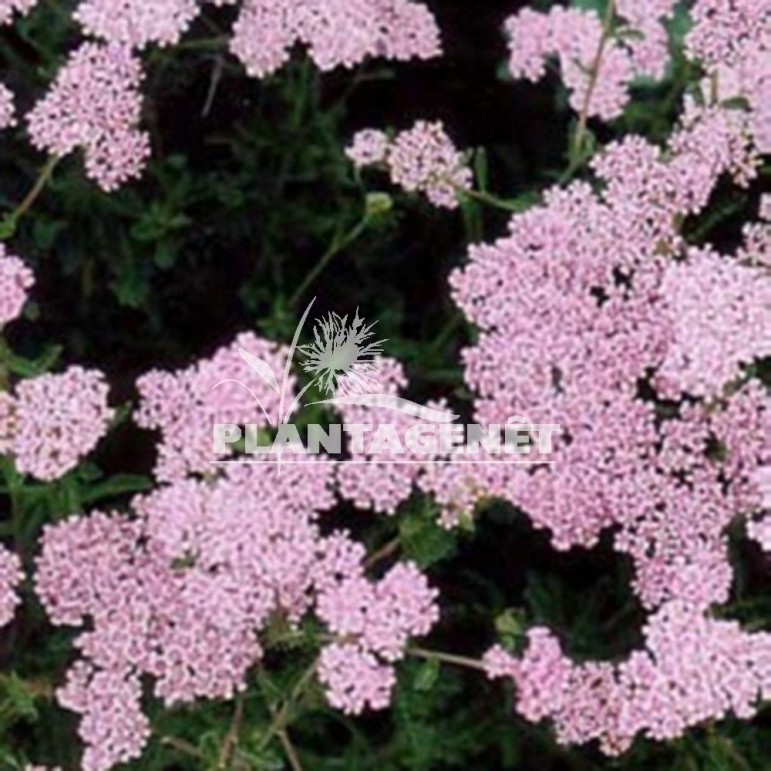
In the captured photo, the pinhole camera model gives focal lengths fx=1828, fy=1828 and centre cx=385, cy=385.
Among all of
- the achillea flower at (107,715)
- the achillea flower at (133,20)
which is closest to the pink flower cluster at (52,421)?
the achillea flower at (107,715)

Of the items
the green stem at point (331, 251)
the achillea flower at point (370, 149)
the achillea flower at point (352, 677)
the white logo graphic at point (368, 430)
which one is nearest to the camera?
the achillea flower at point (352, 677)

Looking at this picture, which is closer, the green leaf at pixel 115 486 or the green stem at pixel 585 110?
the green leaf at pixel 115 486

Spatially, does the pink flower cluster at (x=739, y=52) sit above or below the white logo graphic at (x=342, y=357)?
above

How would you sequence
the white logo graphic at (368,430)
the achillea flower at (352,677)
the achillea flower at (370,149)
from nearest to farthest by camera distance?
1. the achillea flower at (352,677)
2. the white logo graphic at (368,430)
3. the achillea flower at (370,149)

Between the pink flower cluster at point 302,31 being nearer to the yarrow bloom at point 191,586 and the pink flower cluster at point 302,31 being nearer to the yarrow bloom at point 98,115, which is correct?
the yarrow bloom at point 98,115

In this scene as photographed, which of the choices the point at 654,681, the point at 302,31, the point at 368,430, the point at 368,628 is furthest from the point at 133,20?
the point at 654,681

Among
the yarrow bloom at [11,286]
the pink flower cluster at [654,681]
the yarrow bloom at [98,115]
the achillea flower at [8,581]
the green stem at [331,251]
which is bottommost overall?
the pink flower cluster at [654,681]
